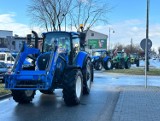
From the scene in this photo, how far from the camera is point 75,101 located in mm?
13195

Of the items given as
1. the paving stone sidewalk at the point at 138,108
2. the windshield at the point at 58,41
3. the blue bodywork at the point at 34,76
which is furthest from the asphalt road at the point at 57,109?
the windshield at the point at 58,41

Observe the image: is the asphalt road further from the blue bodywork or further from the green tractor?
the green tractor

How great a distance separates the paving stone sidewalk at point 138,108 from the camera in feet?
34.7

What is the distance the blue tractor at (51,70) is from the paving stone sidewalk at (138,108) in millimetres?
1813

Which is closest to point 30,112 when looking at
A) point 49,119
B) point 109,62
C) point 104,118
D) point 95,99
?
point 49,119

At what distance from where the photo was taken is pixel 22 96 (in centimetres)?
1373

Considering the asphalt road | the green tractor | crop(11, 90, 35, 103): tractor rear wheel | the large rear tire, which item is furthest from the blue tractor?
the green tractor

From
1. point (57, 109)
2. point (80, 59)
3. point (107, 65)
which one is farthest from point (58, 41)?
point (107, 65)

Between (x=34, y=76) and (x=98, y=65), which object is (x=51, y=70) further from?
(x=98, y=65)

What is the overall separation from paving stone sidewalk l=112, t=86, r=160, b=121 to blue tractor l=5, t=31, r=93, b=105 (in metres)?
1.81

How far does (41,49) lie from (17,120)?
17.5ft

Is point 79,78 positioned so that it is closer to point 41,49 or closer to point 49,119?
point 41,49

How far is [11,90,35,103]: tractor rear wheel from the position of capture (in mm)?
13557

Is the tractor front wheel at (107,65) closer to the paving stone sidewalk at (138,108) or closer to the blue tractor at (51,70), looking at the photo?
the paving stone sidewalk at (138,108)
